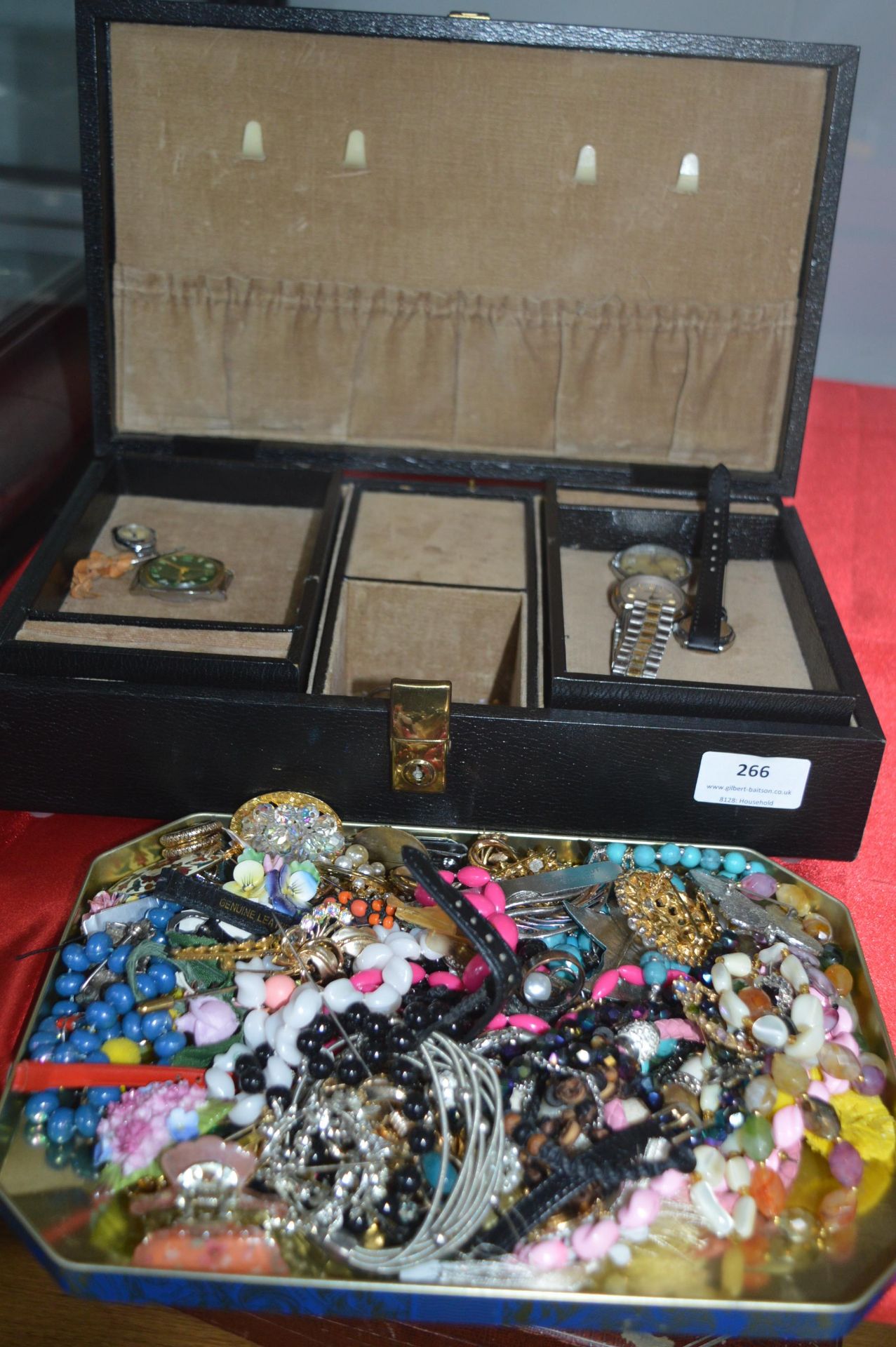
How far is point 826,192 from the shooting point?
1956 millimetres

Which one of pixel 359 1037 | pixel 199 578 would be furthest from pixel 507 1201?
pixel 199 578

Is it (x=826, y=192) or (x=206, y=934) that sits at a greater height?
(x=826, y=192)

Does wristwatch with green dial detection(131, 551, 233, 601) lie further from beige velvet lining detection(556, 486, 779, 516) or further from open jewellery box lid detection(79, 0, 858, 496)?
beige velvet lining detection(556, 486, 779, 516)

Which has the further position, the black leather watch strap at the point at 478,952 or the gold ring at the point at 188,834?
the gold ring at the point at 188,834

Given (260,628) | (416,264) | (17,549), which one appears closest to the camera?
(260,628)

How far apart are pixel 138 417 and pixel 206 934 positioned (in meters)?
1.13

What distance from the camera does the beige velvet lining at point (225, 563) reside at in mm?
1737

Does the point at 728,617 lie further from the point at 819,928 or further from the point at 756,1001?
the point at 756,1001

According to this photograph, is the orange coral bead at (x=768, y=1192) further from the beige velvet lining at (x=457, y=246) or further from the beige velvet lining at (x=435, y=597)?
the beige velvet lining at (x=457, y=246)

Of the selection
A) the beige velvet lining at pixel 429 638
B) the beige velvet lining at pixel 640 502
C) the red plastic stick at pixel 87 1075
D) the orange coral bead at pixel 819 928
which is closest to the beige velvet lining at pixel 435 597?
the beige velvet lining at pixel 429 638

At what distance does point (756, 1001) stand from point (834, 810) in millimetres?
347

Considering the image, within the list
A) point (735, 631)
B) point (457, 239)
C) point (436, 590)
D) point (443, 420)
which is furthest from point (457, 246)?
point (735, 631)

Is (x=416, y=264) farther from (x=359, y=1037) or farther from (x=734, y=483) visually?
(x=359, y=1037)

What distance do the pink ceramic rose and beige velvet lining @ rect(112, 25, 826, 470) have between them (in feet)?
3.98
